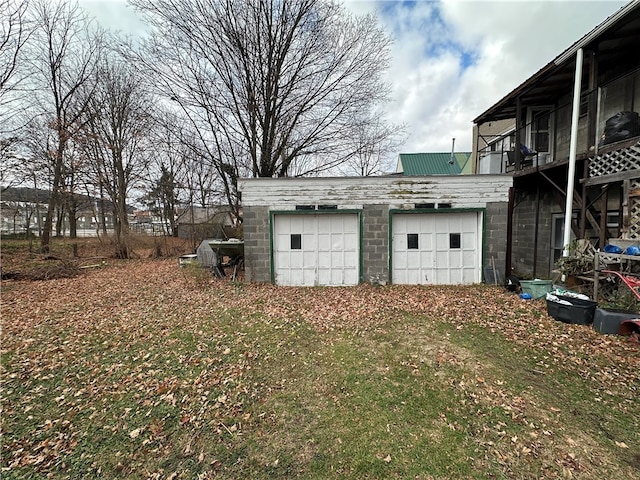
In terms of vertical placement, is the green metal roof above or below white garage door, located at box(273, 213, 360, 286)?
above

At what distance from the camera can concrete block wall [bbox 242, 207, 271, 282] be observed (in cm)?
807

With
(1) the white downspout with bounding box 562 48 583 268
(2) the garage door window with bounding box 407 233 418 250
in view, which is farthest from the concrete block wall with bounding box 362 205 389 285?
(1) the white downspout with bounding box 562 48 583 268

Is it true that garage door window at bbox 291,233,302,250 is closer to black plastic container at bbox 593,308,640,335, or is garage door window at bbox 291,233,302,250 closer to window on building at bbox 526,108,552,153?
black plastic container at bbox 593,308,640,335

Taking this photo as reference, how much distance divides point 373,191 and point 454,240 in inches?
107

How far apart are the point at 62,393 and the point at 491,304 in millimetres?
7319

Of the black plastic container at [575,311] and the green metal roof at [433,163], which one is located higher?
the green metal roof at [433,163]

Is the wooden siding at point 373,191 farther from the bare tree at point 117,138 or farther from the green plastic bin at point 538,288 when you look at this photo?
the bare tree at point 117,138

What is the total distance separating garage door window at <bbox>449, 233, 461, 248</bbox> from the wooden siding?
2.69 feet

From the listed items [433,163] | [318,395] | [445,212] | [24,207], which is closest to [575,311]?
[445,212]

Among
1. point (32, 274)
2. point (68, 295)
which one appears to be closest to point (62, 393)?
point (68, 295)

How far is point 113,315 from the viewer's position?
584 cm

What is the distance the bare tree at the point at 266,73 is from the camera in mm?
11453

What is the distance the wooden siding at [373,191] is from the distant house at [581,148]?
85cm

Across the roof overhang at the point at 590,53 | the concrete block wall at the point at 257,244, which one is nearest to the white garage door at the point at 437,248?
the concrete block wall at the point at 257,244
